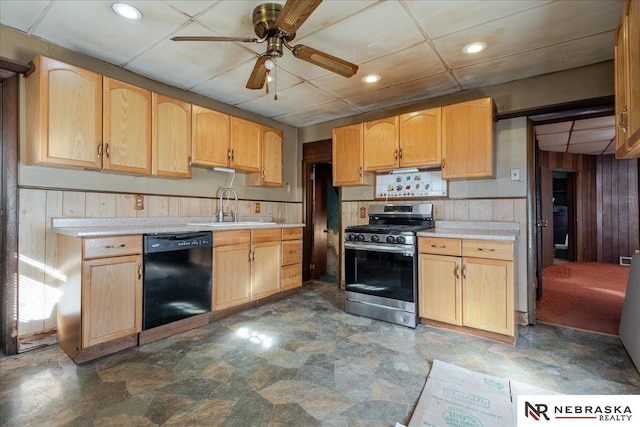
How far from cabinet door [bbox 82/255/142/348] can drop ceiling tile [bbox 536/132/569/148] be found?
5.89 m

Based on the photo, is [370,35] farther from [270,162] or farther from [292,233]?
[292,233]

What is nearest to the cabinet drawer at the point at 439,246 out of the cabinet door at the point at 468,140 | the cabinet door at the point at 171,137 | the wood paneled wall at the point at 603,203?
the cabinet door at the point at 468,140

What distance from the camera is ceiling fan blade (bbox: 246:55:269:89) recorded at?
208 cm

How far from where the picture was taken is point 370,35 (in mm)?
2303

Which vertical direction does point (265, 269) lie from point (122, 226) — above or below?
below

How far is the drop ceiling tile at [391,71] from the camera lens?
259cm

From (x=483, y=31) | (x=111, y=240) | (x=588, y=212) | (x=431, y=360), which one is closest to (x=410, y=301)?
(x=431, y=360)

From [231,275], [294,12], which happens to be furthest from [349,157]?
[294,12]

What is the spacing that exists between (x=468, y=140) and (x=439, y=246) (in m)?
1.08

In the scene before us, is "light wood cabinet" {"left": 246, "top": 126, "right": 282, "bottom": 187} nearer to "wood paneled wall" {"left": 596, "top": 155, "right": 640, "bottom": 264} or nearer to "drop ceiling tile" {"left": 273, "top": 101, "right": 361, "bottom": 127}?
"drop ceiling tile" {"left": 273, "top": 101, "right": 361, "bottom": 127}

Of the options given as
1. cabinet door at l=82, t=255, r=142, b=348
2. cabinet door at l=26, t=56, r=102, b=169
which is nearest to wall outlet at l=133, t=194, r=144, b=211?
cabinet door at l=26, t=56, r=102, b=169

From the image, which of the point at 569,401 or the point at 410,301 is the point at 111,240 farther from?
the point at 569,401

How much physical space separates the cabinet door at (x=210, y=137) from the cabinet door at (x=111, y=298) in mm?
1266

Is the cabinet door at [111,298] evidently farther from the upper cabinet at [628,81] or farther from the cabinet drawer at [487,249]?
the upper cabinet at [628,81]
